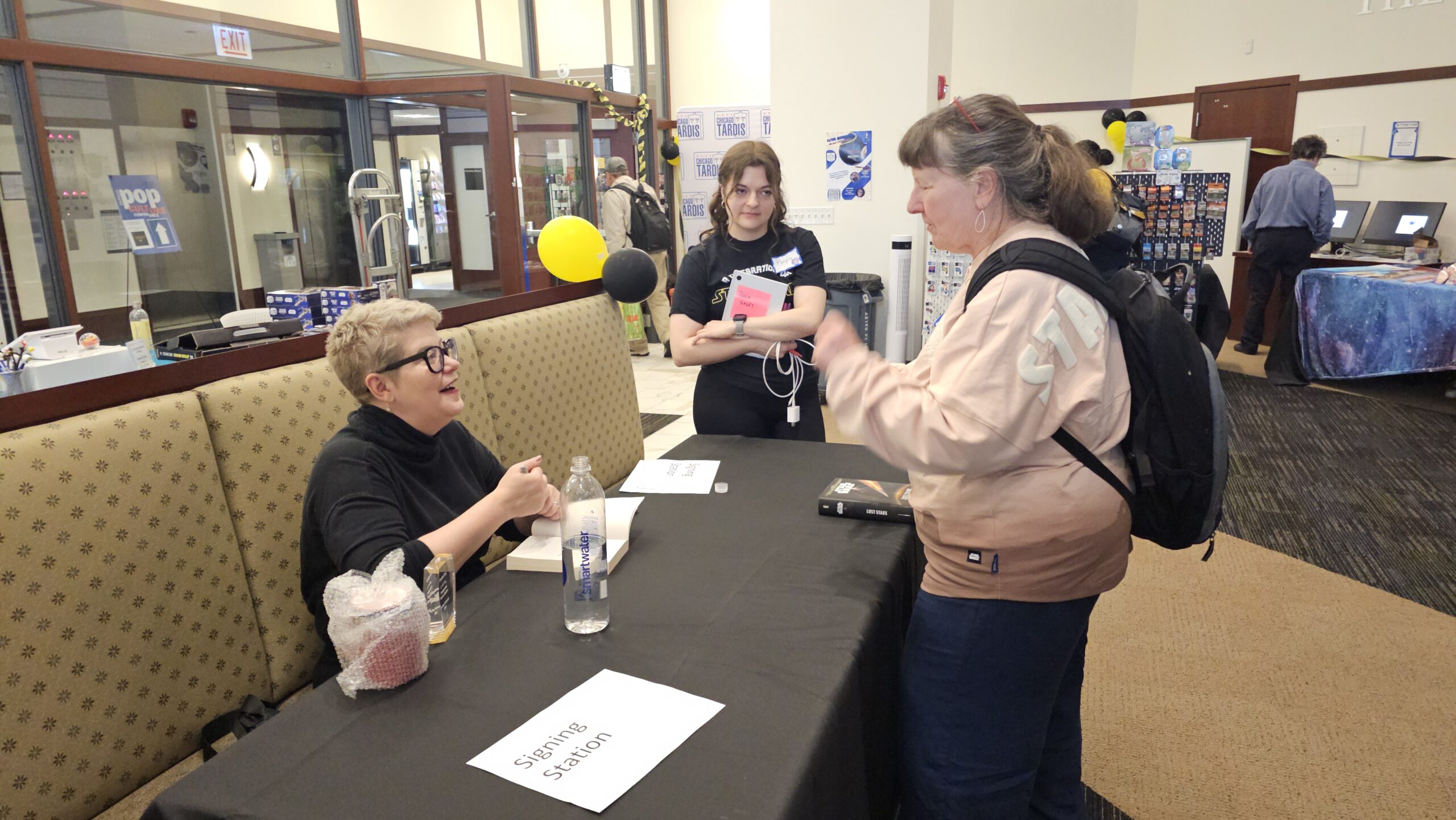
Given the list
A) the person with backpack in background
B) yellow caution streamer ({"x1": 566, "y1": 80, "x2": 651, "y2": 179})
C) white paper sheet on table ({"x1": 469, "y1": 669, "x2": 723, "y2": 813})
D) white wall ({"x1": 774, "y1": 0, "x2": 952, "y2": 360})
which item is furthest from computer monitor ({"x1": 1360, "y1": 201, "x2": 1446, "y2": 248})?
white paper sheet on table ({"x1": 469, "y1": 669, "x2": 723, "y2": 813})

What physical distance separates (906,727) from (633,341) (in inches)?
249

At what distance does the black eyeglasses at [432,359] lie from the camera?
61.7 inches

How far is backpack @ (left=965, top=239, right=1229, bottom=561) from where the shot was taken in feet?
3.90

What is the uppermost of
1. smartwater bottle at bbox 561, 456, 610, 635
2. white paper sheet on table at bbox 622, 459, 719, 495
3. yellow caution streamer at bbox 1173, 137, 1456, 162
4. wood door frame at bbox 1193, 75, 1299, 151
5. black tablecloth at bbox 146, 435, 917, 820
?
wood door frame at bbox 1193, 75, 1299, 151

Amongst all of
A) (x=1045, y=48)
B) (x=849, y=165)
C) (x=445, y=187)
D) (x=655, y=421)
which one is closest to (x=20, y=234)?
(x=445, y=187)

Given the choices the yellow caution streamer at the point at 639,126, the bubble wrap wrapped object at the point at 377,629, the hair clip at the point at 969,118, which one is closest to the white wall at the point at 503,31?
the yellow caution streamer at the point at 639,126

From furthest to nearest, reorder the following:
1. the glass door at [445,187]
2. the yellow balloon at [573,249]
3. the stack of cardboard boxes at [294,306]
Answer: the glass door at [445,187], the stack of cardboard boxes at [294,306], the yellow balloon at [573,249]

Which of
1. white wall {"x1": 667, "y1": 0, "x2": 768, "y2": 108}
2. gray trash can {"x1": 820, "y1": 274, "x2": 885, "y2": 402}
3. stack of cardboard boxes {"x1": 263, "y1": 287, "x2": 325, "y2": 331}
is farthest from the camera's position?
white wall {"x1": 667, "y1": 0, "x2": 768, "y2": 108}

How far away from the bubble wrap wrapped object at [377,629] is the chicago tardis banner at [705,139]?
21.4 ft

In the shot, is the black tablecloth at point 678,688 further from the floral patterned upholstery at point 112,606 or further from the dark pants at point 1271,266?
the dark pants at point 1271,266

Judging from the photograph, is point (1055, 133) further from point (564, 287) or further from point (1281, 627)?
point (1281, 627)

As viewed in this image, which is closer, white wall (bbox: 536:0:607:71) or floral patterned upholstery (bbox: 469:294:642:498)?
floral patterned upholstery (bbox: 469:294:642:498)

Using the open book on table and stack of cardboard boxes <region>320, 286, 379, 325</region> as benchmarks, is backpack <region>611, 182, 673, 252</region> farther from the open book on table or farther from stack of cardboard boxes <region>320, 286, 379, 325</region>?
the open book on table

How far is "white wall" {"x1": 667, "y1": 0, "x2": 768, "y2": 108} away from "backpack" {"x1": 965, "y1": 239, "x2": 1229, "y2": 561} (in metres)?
8.27
